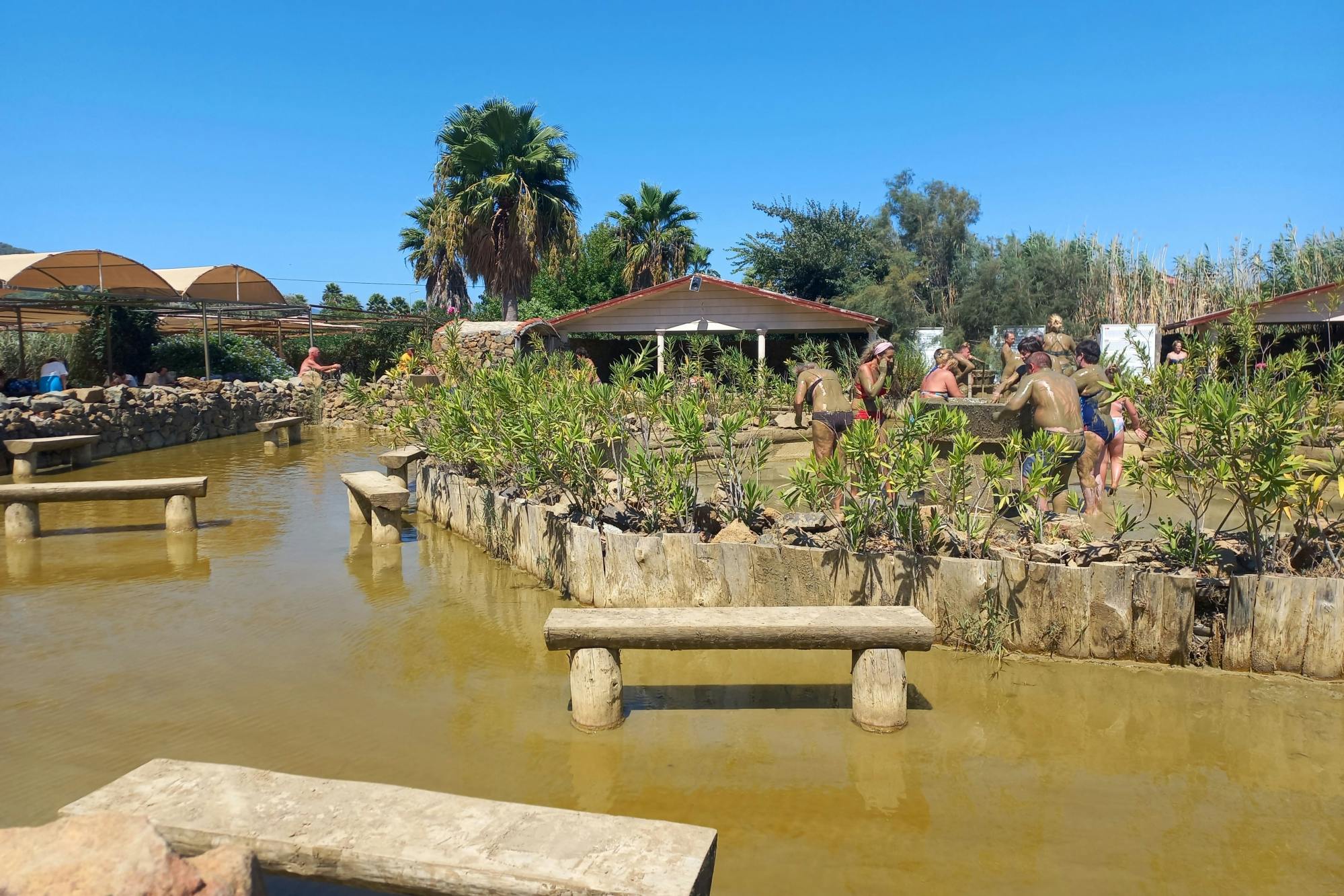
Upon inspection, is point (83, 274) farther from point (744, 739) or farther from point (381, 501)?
point (744, 739)

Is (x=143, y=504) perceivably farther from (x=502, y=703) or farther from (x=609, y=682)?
(x=609, y=682)

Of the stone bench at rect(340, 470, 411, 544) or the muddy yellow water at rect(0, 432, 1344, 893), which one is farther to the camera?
the stone bench at rect(340, 470, 411, 544)

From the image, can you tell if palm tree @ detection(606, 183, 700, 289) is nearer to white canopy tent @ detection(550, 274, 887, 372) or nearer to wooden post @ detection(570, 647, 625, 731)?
white canopy tent @ detection(550, 274, 887, 372)

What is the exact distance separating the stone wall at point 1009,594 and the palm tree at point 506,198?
21.1 metres

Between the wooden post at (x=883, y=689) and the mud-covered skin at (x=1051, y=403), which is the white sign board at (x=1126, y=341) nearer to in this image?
the mud-covered skin at (x=1051, y=403)

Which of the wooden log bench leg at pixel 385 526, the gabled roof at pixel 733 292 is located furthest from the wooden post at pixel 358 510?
the gabled roof at pixel 733 292

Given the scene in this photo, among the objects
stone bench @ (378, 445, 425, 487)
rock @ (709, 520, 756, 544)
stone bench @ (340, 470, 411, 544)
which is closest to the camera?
rock @ (709, 520, 756, 544)

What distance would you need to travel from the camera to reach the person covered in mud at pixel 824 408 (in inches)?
309

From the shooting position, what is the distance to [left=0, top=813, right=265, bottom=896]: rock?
2.11 meters

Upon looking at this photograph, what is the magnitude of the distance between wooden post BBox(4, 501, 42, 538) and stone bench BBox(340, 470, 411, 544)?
2.92m

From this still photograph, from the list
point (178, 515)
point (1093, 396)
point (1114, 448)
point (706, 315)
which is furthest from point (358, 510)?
point (706, 315)

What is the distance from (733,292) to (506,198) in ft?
31.6

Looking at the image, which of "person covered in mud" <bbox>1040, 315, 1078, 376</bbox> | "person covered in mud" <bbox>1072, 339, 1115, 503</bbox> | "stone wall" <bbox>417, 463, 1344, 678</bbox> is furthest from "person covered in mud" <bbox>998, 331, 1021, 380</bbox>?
"stone wall" <bbox>417, 463, 1344, 678</bbox>

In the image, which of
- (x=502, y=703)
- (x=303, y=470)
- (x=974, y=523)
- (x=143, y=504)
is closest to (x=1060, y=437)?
(x=974, y=523)
